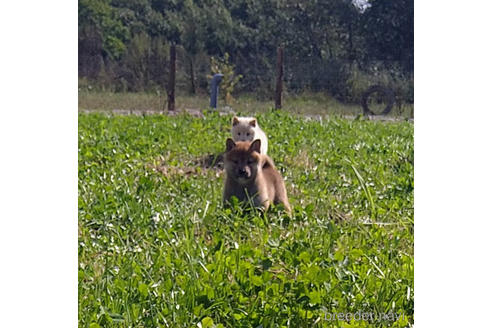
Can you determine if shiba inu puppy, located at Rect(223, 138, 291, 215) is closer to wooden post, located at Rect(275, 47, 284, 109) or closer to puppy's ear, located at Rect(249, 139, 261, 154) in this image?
puppy's ear, located at Rect(249, 139, 261, 154)

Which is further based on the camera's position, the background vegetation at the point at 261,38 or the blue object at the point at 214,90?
the blue object at the point at 214,90

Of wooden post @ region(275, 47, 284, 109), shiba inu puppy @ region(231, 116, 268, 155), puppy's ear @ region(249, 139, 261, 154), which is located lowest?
shiba inu puppy @ region(231, 116, 268, 155)

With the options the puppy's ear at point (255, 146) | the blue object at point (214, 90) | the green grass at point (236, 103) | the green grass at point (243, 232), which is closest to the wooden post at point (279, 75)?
the green grass at point (236, 103)

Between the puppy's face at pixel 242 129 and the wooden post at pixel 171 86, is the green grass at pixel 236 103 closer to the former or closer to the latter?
the wooden post at pixel 171 86

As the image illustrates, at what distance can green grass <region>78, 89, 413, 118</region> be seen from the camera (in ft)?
21.0

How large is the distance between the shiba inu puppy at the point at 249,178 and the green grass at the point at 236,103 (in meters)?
1.17

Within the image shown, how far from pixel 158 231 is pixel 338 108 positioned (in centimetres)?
260

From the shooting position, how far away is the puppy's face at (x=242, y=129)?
24.0 feet

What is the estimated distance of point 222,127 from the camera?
7742mm

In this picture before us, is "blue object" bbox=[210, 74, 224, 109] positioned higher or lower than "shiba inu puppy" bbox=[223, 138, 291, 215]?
higher

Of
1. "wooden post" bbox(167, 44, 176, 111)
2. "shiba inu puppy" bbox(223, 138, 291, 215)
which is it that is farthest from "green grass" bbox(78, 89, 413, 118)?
"shiba inu puppy" bbox(223, 138, 291, 215)

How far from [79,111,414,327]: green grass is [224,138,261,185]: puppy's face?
27 centimetres
